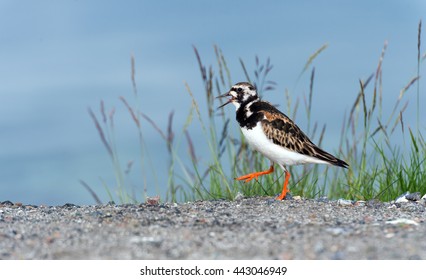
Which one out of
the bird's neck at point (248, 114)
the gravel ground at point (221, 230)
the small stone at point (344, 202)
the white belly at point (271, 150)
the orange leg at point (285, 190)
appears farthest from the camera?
the bird's neck at point (248, 114)

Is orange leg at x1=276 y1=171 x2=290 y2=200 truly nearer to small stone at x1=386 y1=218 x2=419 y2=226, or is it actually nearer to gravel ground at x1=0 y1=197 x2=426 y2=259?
gravel ground at x1=0 y1=197 x2=426 y2=259

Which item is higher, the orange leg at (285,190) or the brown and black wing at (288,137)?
the brown and black wing at (288,137)

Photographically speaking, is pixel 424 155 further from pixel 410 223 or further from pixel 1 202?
pixel 1 202

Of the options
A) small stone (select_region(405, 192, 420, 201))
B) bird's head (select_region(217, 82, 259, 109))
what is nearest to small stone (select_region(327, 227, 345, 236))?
small stone (select_region(405, 192, 420, 201))

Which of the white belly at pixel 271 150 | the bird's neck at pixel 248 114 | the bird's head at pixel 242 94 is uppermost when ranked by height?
the bird's head at pixel 242 94

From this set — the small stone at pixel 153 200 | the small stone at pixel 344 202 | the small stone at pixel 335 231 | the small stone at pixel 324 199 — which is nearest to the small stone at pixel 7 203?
the small stone at pixel 153 200

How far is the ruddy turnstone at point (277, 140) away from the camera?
8.52 m

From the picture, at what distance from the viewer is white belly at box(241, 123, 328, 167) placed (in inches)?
335

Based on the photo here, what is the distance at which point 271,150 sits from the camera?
8484 mm

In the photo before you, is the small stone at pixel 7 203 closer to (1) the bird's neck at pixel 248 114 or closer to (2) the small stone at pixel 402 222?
(1) the bird's neck at pixel 248 114

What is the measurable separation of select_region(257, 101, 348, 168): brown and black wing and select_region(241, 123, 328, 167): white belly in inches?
2.0

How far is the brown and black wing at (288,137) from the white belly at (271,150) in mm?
52

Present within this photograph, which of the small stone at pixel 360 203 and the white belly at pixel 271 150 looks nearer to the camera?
the small stone at pixel 360 203
